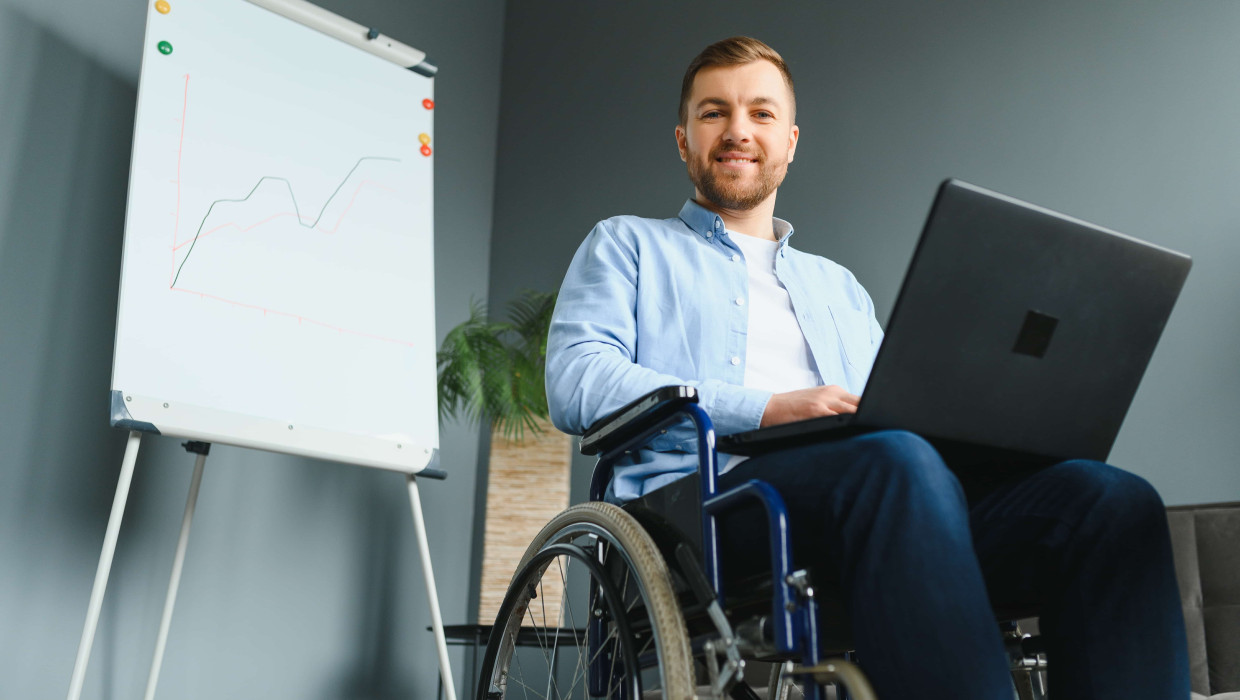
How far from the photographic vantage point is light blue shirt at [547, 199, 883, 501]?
1.24 meters

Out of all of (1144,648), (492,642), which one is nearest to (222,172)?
(492,642)

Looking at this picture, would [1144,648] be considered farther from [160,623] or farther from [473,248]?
[473,248]

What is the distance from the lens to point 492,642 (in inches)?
53.5

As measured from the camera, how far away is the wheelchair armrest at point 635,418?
3.39 feet

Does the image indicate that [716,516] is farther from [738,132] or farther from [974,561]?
[738,132]

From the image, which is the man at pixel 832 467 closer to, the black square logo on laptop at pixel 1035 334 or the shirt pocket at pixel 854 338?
the shirt pocket at pixel 854 338

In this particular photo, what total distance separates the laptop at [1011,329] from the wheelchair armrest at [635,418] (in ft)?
0.38

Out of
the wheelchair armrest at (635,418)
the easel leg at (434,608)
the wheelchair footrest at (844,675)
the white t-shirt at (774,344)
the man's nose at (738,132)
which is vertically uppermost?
the man's nose at (738,132)

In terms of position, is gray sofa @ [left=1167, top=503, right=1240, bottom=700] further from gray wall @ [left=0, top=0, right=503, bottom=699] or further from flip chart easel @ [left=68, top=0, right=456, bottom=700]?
gray wall @ [left=0, top=0, right=503, bottom=699]

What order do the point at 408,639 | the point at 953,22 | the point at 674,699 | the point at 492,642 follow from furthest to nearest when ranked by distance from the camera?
1. the point at 953,22
2. the point at 408,639
3. the point at 492,642
4. the point at 674,699

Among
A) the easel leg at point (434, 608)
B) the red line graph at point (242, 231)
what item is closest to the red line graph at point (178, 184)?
the red line graph at point (242, 231)

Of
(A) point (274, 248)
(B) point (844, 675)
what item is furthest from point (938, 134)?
(B) point (844, 675)

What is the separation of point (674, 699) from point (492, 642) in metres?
0.49

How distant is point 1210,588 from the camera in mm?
2010
